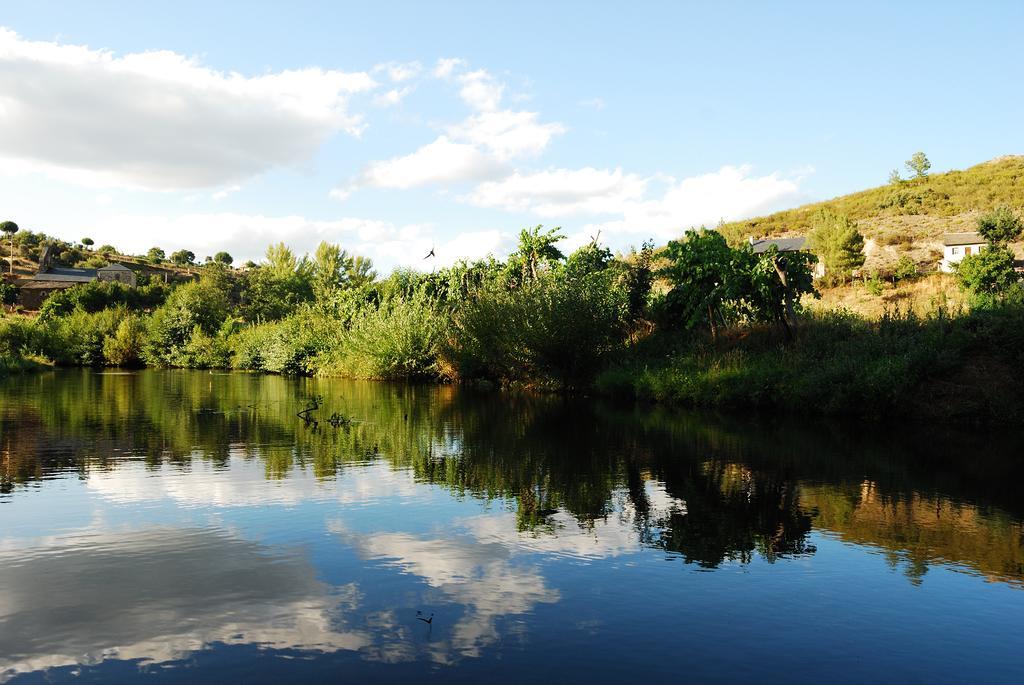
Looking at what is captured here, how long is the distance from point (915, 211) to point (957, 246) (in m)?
25.0

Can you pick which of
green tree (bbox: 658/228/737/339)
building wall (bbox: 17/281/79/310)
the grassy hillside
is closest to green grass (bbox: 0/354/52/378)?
green tree (bbox: 658/228/737/339)

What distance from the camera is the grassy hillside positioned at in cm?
8881

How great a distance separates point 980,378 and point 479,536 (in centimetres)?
2085

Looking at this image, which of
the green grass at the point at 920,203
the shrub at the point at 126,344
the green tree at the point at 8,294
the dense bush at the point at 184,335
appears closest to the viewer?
→ the dense bush at the point at 184,335

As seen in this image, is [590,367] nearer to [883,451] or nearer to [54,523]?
[883,451]

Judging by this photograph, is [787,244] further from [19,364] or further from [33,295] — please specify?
[33,295]

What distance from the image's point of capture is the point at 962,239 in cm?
7988

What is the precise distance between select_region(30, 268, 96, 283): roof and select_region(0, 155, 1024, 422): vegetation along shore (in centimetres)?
2678

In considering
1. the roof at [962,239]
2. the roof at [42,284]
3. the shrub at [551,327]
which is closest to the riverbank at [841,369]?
the shrub at [551,327]

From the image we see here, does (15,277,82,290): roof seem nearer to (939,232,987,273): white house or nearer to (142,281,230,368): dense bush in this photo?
(142,281,230,368): dense bush

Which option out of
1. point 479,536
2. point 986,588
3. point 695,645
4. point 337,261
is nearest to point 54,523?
point 479,536

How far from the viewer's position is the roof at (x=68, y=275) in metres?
114

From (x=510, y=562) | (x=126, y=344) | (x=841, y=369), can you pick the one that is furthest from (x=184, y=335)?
(x=510, y=562)

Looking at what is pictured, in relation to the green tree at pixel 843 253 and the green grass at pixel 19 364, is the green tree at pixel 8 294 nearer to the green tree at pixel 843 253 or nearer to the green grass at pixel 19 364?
the green grass at pixel 19 364
